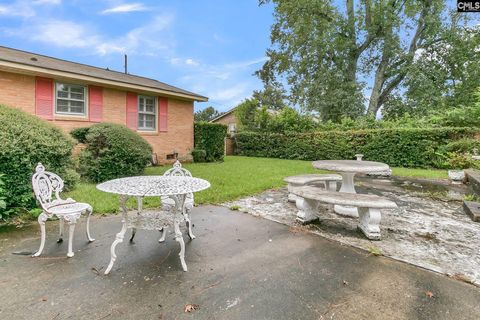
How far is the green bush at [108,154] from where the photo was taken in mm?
6883

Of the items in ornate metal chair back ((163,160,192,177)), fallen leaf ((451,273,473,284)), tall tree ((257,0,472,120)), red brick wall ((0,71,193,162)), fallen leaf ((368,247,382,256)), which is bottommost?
fallen leaf ((451,273,473,284))

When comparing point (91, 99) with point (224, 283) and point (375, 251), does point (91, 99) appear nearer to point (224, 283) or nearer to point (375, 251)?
point (224, 283)

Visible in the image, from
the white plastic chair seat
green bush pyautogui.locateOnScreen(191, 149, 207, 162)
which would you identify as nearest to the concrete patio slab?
the white plastic chair seat

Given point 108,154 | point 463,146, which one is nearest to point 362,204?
point 108,154

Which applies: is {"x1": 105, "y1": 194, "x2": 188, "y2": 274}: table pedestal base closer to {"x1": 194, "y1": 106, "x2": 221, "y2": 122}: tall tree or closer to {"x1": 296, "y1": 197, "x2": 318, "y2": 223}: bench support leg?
{"x1": 296, "y1": 197, "x2": 318, "y2": 223}: bench support leg

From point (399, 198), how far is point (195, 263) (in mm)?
5494

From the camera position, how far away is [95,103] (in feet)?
31.0

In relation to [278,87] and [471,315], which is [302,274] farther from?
[278,87]

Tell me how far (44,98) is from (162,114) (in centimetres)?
436

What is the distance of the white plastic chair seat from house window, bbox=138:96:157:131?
8145mm

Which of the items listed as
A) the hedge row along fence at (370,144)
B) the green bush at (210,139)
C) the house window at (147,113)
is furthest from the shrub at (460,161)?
the house window at (147,113)

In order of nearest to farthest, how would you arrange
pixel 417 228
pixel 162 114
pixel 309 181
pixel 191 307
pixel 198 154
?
1. pixel 191 307
2. pixel 417 228
3. pixel 309 181
4. pixel 162 114
5. pixel 198 154

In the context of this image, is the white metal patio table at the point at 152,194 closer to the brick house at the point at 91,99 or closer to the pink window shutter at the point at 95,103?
the brick house at the point at 91,99

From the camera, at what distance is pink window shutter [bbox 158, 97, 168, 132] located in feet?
37.7
